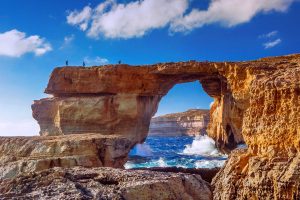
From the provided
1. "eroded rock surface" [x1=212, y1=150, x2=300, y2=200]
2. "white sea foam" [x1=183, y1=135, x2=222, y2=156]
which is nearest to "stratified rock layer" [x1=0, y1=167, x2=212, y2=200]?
"eroded rock surface" [x1=212, y1=150, x2=300, y2=200]

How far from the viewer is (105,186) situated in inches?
120

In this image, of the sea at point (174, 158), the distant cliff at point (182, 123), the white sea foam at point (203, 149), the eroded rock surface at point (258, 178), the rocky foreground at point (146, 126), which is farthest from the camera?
the distant cliff at point (182, 123)

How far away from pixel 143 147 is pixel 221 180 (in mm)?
30341

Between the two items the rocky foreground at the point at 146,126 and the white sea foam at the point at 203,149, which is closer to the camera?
the rocky foreground at the point at 146,126

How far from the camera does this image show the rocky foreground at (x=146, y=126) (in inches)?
140

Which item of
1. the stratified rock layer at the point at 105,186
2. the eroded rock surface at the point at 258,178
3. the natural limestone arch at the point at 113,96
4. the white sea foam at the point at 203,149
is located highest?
the natural limestone arch at the point at 113,96

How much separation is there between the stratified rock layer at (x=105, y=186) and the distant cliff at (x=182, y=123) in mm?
93935

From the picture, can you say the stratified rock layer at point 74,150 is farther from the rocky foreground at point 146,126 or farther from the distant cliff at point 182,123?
the distant cliff at point 182,123

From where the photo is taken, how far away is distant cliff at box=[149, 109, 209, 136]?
331 feet

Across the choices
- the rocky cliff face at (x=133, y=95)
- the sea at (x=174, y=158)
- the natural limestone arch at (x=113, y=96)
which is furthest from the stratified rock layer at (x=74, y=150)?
the natural limestone arch at (x=113, y=96)

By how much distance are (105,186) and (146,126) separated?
28151mm

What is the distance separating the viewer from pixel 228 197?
9.35m

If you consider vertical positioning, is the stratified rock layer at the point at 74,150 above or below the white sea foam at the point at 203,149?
above

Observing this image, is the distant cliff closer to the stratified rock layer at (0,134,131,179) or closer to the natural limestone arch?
the natural limestone arch
